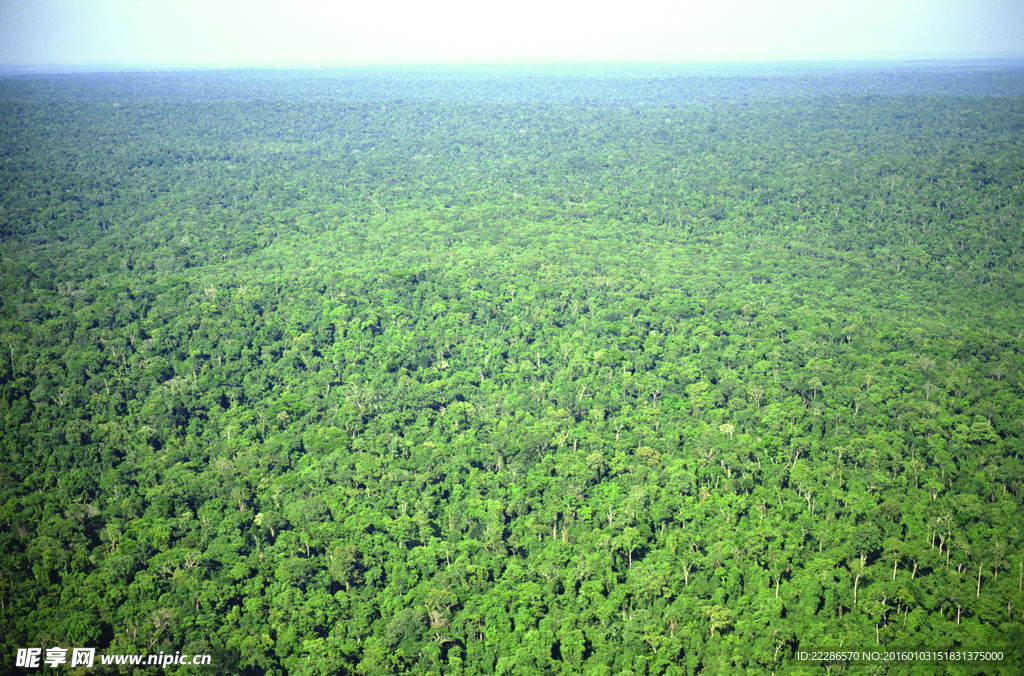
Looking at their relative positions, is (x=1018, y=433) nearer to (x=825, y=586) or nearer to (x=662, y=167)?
(x=825, y=586)

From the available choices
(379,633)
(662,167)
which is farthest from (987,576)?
(662,167)

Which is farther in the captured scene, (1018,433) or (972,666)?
(1018,433)

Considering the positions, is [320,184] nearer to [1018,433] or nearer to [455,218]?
[455,218]

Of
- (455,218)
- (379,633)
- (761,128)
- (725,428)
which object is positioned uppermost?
(761,128)

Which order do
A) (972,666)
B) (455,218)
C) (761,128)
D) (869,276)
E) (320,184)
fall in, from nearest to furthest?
(972,666) < (869,276) < (455,218) < (320,184) < (761,128)

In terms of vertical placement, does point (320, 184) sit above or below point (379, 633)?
above

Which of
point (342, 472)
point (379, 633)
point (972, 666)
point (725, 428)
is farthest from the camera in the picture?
point (725, 428)
